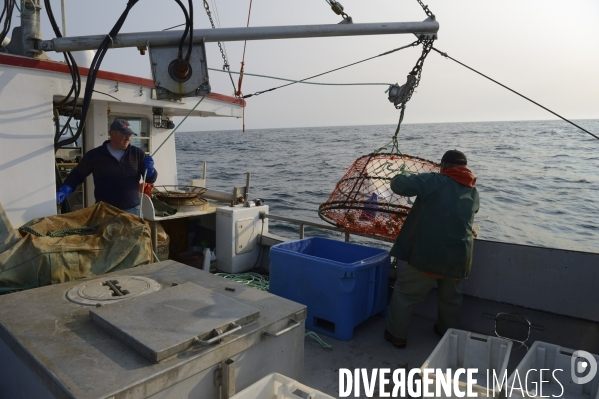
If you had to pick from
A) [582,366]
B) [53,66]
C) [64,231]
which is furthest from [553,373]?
[53,66]

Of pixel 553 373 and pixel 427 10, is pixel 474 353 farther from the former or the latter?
pixel 427 10

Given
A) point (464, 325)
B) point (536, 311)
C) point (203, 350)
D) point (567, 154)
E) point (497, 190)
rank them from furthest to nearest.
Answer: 1. point (567, 154)
2. point (497, 190)
3. point (464, 325)
4. point (536, 311)
5. point (203, 350)

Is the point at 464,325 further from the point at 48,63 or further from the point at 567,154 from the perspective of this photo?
the point at 567,154

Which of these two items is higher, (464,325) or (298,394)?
(298,394)

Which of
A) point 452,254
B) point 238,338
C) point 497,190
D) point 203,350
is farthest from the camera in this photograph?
point 497,190

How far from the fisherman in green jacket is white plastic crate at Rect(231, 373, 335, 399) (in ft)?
6.45

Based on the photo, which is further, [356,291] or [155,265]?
[356,291]

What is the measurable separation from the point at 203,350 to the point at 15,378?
1000 mm

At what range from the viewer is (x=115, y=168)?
459 centimetres

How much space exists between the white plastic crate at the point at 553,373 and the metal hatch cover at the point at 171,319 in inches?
86.0

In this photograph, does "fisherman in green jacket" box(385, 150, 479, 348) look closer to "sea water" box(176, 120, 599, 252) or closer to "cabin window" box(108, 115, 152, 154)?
"cabin window" box(108, 115, 152, 154)

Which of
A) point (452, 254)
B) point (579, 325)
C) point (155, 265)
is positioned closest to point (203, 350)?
point (155, 265)

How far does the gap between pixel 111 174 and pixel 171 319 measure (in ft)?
9.61

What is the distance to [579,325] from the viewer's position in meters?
3.80
